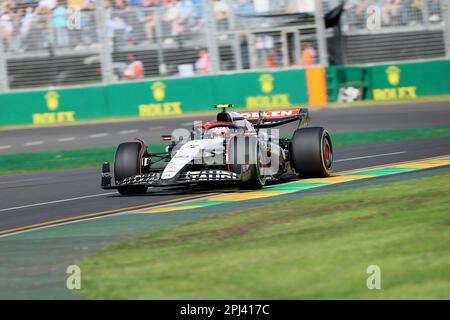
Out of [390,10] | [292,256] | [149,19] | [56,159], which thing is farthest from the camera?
[149,19]

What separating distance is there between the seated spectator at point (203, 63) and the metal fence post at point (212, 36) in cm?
13

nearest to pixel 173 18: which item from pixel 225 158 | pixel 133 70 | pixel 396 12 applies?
pixel 133 70

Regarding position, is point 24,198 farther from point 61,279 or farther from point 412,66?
point 412,66

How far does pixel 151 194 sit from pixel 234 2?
1800 centimetres

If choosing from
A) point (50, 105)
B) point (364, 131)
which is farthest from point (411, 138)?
point (50, 105)

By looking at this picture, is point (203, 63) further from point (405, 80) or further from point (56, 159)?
point (56, 159)

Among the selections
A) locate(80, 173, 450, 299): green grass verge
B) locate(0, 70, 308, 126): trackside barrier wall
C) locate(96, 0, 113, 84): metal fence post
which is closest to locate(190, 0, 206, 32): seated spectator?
locate(0, 70, 308, 126): trackside barrier wall

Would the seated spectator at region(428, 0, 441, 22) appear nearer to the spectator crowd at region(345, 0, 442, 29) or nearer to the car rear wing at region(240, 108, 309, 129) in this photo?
the spectator crowd at region(345, 0, 442, 29)

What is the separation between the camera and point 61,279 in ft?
25.7

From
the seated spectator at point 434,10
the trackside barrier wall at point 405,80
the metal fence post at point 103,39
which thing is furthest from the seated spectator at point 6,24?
the seated spectator at point 434,10

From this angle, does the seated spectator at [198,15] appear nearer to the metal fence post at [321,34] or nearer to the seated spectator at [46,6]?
the metal fence post at [321,34]

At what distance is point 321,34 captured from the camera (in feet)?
102

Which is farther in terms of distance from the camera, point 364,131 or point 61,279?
point 364,131

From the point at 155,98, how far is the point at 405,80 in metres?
7.58
